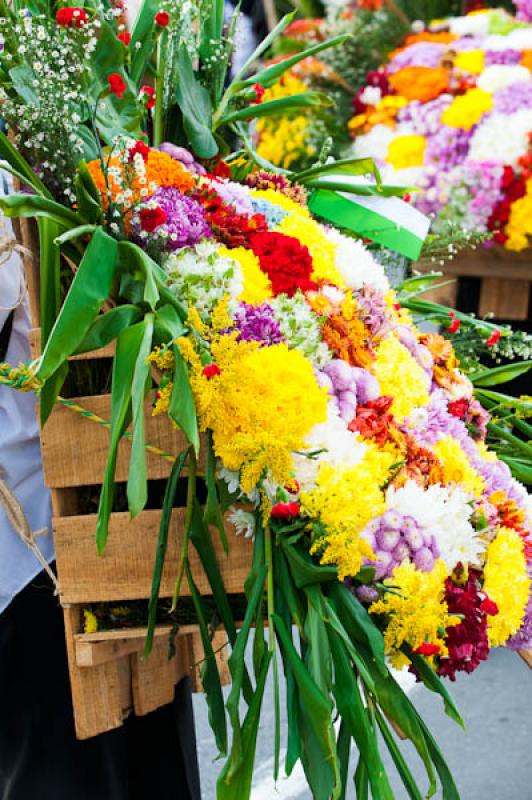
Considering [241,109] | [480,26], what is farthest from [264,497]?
[480,26]

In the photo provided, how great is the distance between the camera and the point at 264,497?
3.84ft

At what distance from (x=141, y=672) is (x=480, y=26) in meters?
2.47

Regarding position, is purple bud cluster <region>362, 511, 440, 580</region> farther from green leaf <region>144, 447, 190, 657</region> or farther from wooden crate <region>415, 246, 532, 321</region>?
wooden crate <region>415, 246, 532, 321</region>

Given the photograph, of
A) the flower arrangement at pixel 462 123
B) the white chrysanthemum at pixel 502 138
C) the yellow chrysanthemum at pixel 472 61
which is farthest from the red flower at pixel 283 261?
the yellow chrysanthemum at pixel 472 61

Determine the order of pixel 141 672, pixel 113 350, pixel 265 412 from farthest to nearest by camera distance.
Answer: pixel 141 672 → pixel 113 350 → pixel 265 412

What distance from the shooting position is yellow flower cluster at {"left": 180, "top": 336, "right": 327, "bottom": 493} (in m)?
1.15

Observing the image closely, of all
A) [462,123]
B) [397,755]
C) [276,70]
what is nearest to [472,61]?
[462,123]

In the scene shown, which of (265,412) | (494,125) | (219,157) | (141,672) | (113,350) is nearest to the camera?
(265,412)

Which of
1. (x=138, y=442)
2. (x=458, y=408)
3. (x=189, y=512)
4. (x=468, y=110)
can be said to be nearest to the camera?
(x=138, y=442)

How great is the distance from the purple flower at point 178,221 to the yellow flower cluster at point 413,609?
47 centimetres

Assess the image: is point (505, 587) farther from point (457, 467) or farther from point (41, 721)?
point (41, 721)

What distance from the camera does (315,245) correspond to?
1420 millimetres

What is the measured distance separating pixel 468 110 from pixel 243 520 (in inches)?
81.2

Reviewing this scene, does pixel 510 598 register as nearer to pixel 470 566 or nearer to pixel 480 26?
pixel 470 566
